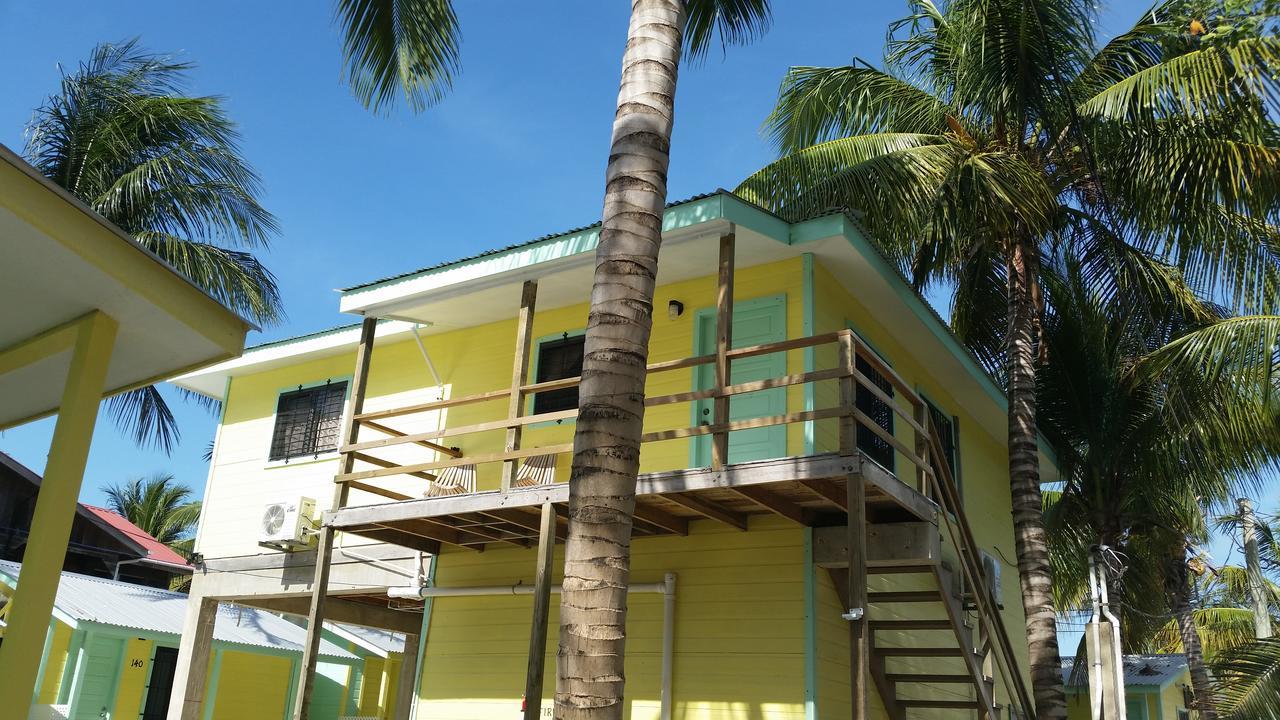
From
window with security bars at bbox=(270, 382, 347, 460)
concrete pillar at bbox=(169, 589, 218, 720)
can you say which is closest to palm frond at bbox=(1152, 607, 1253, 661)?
window with security bars at bbox=(270, 382, 347, 460)

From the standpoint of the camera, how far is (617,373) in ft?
17.7

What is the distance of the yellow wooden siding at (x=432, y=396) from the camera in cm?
1127

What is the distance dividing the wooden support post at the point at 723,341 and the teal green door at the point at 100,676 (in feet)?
47.6

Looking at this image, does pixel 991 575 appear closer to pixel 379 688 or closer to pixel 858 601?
pixel 858 601

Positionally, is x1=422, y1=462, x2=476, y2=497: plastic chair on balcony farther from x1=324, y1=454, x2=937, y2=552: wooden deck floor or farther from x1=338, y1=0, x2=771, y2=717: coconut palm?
x1=338, y1=0, x2=771, y2=717: coconut palm

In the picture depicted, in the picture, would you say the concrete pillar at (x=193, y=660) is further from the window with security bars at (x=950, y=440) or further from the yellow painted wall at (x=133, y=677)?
the window with security bars at (x=950, y=440)

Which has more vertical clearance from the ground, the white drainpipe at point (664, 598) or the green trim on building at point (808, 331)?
the green trim on building at point (808, 331)

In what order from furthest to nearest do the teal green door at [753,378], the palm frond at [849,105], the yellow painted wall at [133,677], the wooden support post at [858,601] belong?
the yellow painted wall at [133,677] → the palm frond at [849,105] → the teal green door at [753,378] → the wooden support post at [858,601]

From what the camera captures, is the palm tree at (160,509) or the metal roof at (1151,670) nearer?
the metal roof at (1151,670)

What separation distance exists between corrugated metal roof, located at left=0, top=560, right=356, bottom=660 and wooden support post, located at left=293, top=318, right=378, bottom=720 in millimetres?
5951

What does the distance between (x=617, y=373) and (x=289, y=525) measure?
9501 millimetres

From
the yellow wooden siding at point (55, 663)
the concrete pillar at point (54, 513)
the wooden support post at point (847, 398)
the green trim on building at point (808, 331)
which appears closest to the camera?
the concrete pillar at point (54, 513)

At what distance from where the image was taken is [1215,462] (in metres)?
16.4

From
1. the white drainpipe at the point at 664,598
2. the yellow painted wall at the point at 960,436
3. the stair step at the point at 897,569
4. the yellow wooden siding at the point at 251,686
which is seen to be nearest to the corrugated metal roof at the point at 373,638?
the yellow wooden siding at the point at 251,686
